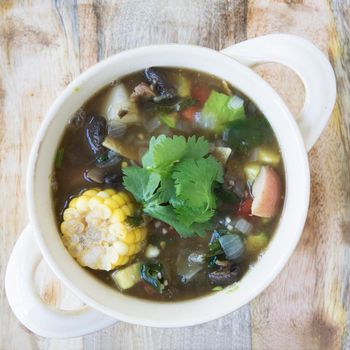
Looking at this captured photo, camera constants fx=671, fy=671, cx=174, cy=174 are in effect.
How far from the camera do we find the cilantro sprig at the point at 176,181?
1.50m

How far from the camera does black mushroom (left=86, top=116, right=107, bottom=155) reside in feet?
5.11

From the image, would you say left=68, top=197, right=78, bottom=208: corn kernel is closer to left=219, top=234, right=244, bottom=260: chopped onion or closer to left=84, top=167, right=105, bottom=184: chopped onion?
left=84, top=167, right=105, bottom=184: chopped onion

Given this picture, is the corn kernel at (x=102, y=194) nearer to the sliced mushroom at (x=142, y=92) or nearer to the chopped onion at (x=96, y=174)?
the chopped onion at (x=96, y=174)

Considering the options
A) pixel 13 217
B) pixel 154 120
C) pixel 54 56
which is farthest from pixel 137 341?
pixel 54 56

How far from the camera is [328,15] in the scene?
1820 mm

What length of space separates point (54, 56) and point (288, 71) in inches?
24.8

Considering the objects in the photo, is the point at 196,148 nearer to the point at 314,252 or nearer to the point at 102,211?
the point at 102,211

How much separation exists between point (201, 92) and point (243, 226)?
0.33m

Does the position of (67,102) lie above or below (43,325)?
above

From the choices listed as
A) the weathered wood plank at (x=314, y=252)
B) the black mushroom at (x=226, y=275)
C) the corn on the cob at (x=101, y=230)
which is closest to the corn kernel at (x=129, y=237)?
the corn on the cob at (x=101, y=230)

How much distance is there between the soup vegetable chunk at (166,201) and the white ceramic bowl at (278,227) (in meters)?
0.03

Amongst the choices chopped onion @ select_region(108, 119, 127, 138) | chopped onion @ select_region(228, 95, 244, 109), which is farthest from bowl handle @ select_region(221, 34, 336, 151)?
chopped onion @ select_region(108, 119, 127, 138)

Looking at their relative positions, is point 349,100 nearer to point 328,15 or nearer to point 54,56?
point 328,15

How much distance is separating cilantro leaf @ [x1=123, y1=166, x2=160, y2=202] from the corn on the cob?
0.05 meters
